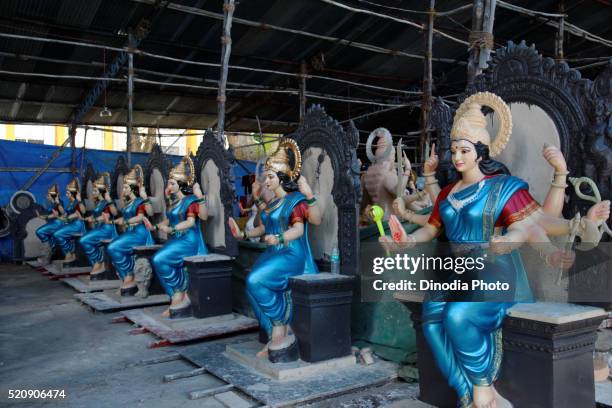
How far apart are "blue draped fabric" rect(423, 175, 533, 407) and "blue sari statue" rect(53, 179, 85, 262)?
9216 mm

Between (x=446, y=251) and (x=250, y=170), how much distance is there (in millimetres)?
12922

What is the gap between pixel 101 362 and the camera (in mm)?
4945

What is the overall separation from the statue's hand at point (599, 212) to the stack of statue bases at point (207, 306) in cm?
402

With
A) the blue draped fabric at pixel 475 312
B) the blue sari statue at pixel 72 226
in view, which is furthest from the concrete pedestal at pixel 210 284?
the blue sari statue at pixel 72 226

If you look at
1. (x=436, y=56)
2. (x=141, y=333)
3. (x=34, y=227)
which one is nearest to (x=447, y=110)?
(x=141, y=333)

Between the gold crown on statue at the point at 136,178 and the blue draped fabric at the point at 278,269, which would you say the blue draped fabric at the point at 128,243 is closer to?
the gold crown on statue at the point at 136,178

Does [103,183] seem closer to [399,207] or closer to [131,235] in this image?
[131,235]

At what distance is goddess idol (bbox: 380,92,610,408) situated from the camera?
2.85 meters

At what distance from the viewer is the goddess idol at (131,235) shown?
771cm

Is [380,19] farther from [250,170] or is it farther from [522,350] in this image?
[522,350]

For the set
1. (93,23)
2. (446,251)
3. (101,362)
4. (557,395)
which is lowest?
(101,362)

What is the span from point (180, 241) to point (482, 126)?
168 inches

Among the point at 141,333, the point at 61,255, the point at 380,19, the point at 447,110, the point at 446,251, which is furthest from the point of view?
the point at 61,255

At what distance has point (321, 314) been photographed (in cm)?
438
